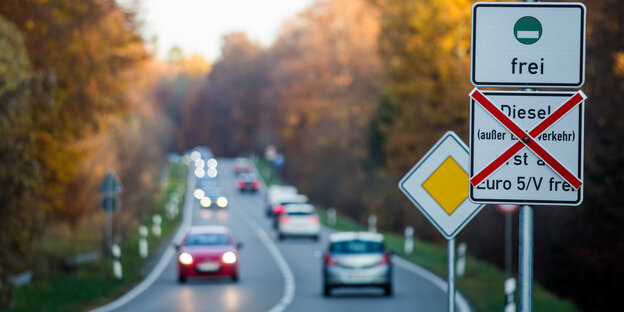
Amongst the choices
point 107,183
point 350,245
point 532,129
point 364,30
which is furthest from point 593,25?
point 364,30

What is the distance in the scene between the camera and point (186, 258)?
2856 centimetres

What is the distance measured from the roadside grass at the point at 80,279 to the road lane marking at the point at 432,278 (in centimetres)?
736

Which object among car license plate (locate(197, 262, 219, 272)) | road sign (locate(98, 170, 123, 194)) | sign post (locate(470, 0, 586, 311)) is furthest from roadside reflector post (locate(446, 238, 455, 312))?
road sign (locate(98, 170, 123, 194))

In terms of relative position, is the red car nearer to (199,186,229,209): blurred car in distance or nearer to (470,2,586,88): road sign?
(470,2,586,88): road sign

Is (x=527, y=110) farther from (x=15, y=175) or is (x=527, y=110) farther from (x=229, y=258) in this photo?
(x=229, y=258)

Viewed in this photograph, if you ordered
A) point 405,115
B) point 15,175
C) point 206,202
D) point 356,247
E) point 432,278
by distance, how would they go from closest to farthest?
point 15,175 → point 356,247 → point 432,278 → point 405,115 → point 206,202

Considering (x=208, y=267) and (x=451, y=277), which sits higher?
(x=451, y=277)

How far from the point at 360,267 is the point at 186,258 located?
5.89 m

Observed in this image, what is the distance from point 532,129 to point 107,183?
82.1ft

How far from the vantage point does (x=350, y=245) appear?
82.0 feet

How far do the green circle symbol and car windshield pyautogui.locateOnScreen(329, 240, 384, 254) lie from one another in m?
18.1

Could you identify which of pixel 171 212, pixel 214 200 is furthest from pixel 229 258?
pixel 214 200

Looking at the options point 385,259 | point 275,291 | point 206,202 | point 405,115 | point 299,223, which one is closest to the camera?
point 385,259

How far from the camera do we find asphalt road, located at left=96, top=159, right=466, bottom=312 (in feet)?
72.8
